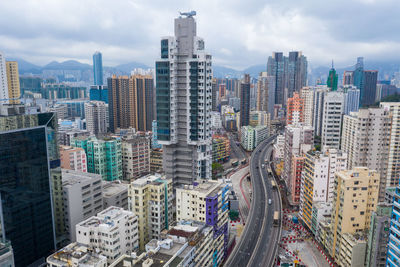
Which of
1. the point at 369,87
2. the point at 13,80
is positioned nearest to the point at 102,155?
the point at 13,80

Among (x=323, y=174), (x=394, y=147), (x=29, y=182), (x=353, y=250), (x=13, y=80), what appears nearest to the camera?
(x=353, y=250)

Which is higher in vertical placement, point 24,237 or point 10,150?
point 10,150

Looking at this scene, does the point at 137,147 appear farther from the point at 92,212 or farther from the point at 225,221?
the point at 225,221

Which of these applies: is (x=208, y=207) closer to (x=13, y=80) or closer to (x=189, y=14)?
(x=189, y=14)

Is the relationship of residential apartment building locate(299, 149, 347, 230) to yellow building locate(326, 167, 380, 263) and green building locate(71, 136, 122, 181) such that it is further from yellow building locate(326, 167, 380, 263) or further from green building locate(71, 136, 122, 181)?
green building locate(71, 136, 122, 181)

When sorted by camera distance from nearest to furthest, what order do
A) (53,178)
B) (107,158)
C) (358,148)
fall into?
(53,178) → (358,148) → (107,158)

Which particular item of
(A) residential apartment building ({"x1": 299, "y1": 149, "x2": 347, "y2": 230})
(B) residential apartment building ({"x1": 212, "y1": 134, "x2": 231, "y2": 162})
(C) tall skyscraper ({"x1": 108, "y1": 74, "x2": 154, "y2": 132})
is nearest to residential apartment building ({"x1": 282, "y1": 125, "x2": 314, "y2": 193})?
(A) residential apartment building ({"x1": 299, "y1": 149, "x2": 347, "y2": 230})

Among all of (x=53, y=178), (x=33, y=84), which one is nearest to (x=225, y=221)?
(x=53, y=178)
